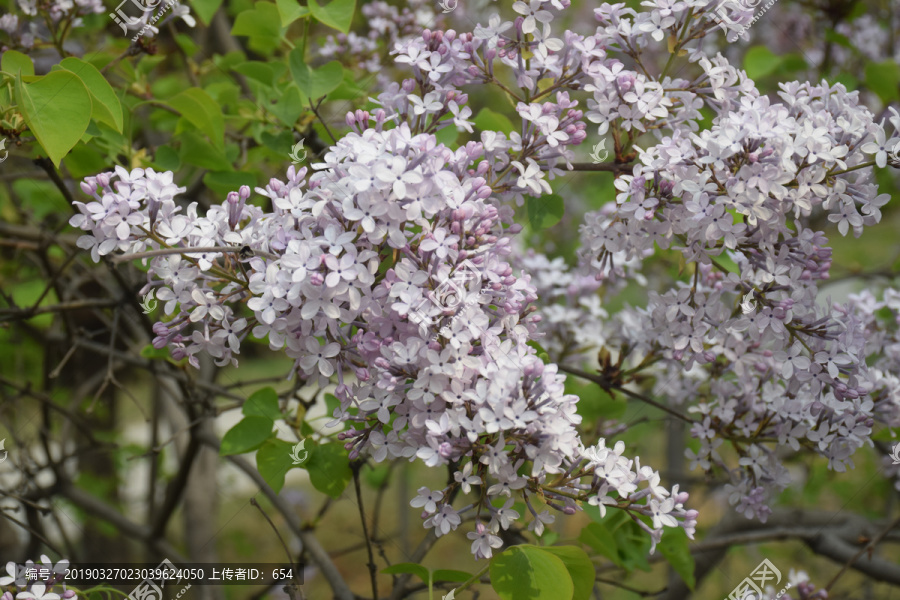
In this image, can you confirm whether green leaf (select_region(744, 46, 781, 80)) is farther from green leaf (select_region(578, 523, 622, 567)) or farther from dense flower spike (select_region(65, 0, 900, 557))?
green leaf (select_region(578, 523, 622, 567))

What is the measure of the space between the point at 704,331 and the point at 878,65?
1891 mm

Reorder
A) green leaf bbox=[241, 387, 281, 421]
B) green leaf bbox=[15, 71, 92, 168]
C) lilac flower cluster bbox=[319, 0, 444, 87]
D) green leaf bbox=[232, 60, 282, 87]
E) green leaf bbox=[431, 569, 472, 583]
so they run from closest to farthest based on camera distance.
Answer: green leaf bbox=[15, 71, 92, 168] → green leaf bbox=[431, 569, 472, 583] → green leaf bbox=[241, 387, 281, 421] → green leaf bbox=[232, 60, 282, 87] → lilac flower cluster bbox=[319, 0, 444, 87]

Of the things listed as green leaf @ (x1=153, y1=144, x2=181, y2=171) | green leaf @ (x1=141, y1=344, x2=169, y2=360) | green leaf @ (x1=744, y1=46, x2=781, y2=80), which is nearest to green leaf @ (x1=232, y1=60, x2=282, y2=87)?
green leaf @ (x1=153, y1=144, x2=181, y2=171)

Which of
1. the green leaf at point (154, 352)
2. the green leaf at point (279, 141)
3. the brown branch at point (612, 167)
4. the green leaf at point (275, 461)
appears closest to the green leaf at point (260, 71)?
the green leaf at point (279, 141)

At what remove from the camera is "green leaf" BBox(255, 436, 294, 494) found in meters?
1.44

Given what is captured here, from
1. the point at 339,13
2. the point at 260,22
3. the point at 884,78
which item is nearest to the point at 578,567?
the point at 339,13

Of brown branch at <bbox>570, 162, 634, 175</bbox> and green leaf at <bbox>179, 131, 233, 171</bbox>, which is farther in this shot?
green leaf at <bbox>179, 131, 233, 171</bbox>

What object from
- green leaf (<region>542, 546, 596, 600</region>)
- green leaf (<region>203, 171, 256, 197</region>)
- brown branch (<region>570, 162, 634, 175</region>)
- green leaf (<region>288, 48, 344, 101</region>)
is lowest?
green leaf (<region>542, 546, 596, 600</region>)

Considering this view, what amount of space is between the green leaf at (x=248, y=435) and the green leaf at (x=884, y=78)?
2609 mm

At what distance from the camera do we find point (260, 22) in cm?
188

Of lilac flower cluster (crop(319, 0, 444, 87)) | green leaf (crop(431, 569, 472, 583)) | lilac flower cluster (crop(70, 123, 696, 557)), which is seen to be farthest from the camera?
lilac flower cluster (crop(319, 0, 444, 87))

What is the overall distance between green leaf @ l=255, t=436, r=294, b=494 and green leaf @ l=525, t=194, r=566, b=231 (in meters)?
0.73

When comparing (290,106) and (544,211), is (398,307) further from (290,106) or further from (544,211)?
(290,106)

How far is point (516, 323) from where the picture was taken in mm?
1251
